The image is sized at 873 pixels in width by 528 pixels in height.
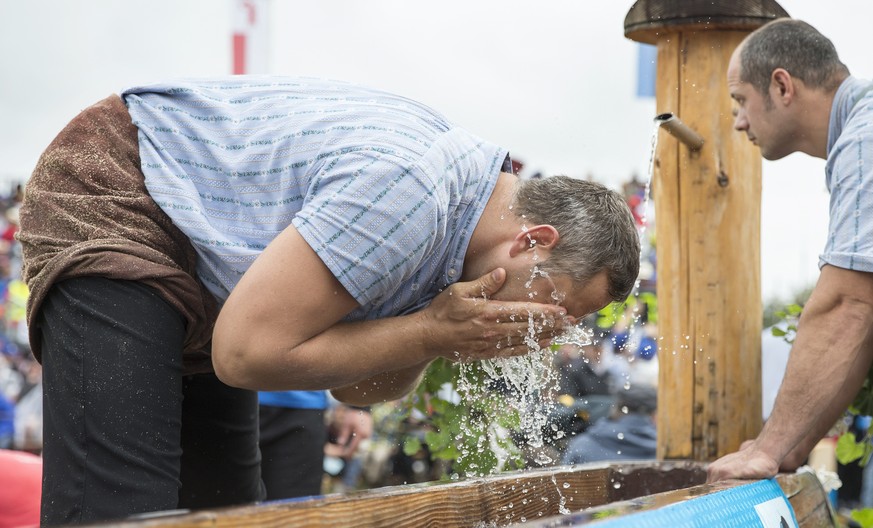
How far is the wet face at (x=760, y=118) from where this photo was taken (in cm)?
333

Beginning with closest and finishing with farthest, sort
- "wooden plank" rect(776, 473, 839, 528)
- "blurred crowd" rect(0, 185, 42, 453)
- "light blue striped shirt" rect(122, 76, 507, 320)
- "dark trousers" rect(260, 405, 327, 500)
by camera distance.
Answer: "light blue striped shirt" rect(122, 76, 507, 320)
"wooden plank" rect(776, 473, 839, 528)
"dark trousers" rect(260, 405, 327, 500)
"blurred crowd" rect(0, 185, 42, 453)

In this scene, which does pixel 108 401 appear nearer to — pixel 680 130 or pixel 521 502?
pixel 521 502

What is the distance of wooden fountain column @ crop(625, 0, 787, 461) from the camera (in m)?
3.63

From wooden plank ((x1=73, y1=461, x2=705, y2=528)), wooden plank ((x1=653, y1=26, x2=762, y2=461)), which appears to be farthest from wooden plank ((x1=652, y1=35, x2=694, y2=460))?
wooden plank ((x1=73, y1=461, x2=705, y2=528))

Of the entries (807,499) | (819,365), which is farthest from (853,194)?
(807,499)

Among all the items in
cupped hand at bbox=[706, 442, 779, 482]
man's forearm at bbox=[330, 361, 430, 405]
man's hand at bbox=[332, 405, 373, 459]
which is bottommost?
man's hand at bbox=[332, 405, 373, 459]

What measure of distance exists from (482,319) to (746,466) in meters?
1.17

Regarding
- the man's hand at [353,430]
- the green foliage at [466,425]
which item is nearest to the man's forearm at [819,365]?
the green foliage at [466,425]

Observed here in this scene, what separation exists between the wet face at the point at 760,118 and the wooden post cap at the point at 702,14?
0.20m

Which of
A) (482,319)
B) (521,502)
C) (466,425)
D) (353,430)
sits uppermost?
(482,319)

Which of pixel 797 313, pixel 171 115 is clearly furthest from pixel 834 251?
pixel 171 115

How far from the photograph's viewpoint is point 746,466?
2932 mm

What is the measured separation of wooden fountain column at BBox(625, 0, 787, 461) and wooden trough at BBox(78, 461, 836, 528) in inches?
12.0

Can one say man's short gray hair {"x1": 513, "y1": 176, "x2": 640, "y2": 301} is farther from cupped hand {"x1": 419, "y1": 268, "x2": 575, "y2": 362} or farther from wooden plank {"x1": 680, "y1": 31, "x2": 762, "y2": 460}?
wooden plank {"x1": 680, "y1": 31, "x2": 762, "y2": 460}
